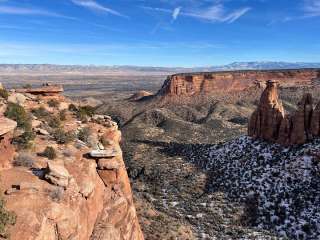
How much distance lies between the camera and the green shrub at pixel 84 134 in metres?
27.7

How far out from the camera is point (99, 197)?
21672mm

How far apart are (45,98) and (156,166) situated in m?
17.2

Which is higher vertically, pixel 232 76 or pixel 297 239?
pixel 232 76

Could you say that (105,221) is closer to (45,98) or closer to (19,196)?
(19,196)

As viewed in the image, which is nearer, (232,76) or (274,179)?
(274,179)

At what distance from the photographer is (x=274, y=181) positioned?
132 ft

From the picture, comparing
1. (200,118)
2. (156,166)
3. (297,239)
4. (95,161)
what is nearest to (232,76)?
(200,118)

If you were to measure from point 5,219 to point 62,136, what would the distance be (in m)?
11.0

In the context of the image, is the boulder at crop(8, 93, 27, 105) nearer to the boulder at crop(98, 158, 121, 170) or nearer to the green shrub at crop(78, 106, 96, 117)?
the green shrub at crop(78, 106, 96, 117)

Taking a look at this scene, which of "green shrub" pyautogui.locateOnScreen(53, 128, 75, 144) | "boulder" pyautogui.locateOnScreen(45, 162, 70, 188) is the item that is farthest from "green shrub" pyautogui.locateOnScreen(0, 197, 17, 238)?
"green shrub" pyautogui.locateOnScreen(53, 128, 75, 144)

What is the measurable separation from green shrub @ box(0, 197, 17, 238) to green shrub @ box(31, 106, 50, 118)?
15168 mm

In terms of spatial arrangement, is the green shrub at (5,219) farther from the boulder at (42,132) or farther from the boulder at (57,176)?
the boulder at (42,132)

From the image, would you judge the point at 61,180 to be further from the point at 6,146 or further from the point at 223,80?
the point at 223,80

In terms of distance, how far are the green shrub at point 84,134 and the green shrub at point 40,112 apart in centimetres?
367
